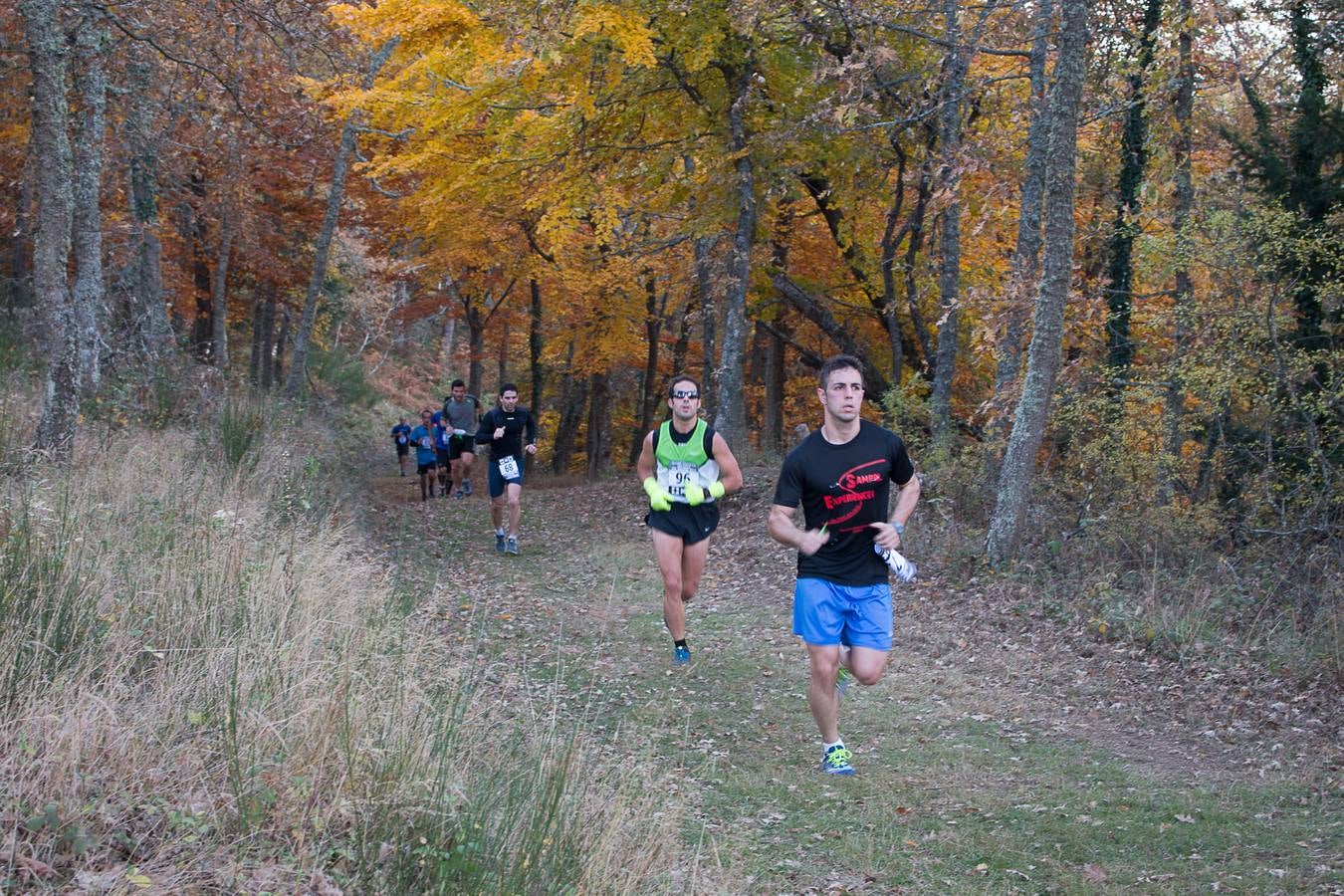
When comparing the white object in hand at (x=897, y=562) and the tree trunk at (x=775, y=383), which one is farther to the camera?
the tree trunk at (x=775, y=383)

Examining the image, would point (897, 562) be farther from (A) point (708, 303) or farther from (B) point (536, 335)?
(B) point (536, 335)

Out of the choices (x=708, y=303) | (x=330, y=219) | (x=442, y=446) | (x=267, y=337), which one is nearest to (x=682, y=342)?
(x=708, y=303)

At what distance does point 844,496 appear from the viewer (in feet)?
21.4

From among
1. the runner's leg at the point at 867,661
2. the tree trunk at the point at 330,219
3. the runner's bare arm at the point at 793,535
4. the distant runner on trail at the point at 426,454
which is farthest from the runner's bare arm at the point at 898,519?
the tree trunk at the point at 330,219

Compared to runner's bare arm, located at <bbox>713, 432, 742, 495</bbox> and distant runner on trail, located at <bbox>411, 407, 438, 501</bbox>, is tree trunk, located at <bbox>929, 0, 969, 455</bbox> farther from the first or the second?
distant runner on trail, located at <bbox>411, 407, 438, 501</bbox>

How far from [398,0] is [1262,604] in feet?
37.5

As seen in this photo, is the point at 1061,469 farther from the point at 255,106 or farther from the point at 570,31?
the point at 255,106

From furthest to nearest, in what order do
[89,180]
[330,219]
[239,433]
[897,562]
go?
1. [330,219]
2. [239,433]
3. [89,180]
4. [897,562]

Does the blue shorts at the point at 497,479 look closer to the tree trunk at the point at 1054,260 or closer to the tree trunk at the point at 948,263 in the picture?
the tree trunk at the point at 948,263

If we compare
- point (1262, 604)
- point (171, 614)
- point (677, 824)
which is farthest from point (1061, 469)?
point (171, 614)

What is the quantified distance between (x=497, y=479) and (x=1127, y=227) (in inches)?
327

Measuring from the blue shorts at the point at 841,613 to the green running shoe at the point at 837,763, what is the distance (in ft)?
2.04

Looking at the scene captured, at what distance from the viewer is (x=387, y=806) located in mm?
4055

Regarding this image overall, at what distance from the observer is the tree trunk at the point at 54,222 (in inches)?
387
